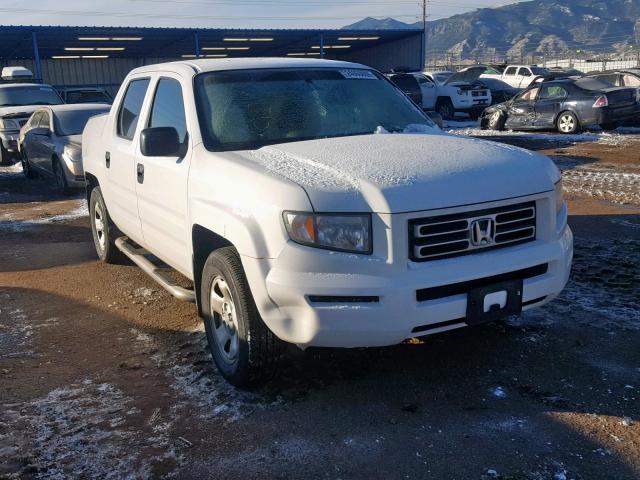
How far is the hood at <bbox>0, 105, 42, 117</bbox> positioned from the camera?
592 inches

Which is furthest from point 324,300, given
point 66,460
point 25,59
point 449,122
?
point 25,59

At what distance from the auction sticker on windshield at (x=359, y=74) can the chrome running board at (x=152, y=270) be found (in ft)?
6.36

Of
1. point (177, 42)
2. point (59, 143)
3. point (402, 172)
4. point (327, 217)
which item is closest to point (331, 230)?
point (327, 217)

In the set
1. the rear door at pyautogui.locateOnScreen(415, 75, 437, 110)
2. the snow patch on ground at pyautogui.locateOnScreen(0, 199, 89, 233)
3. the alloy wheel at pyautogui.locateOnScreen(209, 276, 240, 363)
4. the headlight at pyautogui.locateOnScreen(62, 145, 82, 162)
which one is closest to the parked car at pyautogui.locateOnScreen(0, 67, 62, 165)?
the headlight at pyautogui.locateOnScreen(62, 145, 82, 162)

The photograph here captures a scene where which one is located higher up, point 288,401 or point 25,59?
point 25,59

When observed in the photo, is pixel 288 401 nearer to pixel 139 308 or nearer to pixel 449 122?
pixel 139 308

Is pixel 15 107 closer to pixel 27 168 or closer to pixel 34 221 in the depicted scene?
pixel 27 168

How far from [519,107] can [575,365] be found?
51.9ft

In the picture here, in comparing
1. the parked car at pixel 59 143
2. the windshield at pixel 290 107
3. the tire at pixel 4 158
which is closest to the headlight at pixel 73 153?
the parked car at pixel 59 143

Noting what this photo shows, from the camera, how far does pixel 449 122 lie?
2392 cm

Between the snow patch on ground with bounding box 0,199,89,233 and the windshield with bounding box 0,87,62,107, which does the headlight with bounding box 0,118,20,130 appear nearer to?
the windshield with bounding box 0,87,62,107

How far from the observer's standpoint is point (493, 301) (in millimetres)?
3443

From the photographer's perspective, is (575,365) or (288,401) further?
(575,365)

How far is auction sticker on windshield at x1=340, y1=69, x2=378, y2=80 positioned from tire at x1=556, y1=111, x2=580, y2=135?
13.8m
